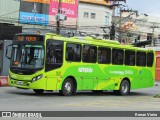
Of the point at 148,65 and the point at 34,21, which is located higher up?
the point at 34,21

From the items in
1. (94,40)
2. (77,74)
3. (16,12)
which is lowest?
(77,74)

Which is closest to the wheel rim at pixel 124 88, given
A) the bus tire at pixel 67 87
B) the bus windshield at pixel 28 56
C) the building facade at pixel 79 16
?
the bus tire at pixel 67 87

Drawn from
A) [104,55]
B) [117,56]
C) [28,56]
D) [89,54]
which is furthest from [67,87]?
[117,56]

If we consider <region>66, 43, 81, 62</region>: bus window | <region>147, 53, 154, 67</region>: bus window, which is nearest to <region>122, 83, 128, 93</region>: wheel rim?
<region>147, 53, 154, 67</region>: bus window

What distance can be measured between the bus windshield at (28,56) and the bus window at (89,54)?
2.81m

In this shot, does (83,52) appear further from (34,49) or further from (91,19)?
(91,19)

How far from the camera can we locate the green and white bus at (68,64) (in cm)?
1952

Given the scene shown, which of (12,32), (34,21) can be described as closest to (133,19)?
(34,21)

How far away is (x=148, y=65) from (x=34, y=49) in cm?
959

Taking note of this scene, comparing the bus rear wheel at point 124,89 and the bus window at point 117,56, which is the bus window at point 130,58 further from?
the bus rear wheel at point 124,89

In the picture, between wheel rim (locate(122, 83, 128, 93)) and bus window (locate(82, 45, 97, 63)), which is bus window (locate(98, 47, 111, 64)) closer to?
bus window (locate(82, 45, 97, 63))

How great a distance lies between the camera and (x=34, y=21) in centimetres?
5306

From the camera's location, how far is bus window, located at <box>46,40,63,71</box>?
19.6m

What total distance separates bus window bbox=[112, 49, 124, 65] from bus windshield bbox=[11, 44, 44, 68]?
18.0 feet
